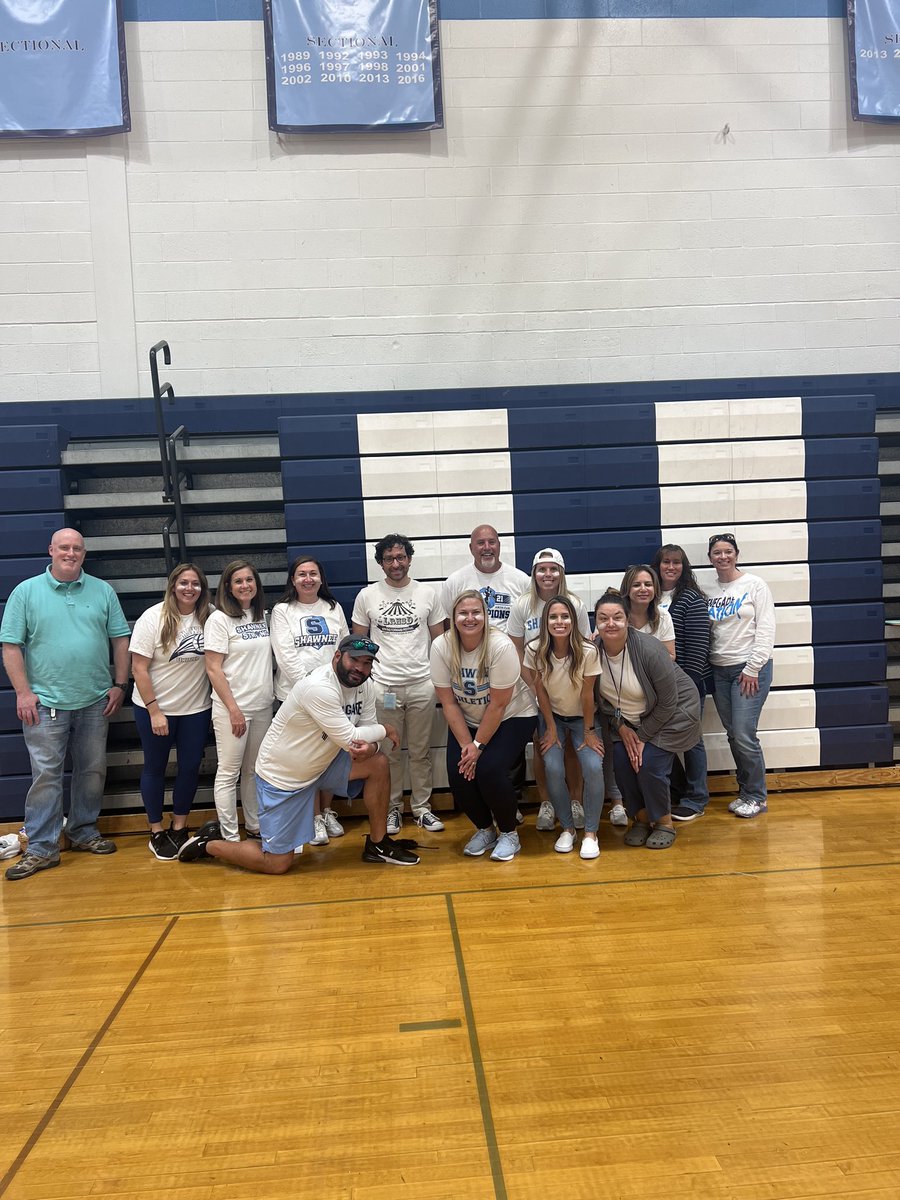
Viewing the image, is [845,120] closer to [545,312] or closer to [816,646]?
[545,312]

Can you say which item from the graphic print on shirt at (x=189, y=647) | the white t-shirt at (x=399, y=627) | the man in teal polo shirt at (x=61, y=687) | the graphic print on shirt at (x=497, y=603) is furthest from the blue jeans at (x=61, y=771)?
the graphic print on shirt at (x=497, y=603)

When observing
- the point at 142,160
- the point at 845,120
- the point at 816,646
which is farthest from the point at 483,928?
the point at 845,120

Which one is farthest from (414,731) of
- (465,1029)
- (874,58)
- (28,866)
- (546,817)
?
(874,58)

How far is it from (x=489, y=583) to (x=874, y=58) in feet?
15.0

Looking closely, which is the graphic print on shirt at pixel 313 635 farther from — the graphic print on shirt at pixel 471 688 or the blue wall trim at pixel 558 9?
the blue wall trim at pixel 558 9

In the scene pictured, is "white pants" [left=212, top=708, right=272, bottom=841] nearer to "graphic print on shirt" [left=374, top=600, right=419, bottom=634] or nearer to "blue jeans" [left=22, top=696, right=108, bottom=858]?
"blue jeans" [left=22, top=696, right=108, bottom=858]

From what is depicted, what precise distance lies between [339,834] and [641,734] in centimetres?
160

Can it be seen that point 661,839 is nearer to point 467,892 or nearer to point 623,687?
point 623,687

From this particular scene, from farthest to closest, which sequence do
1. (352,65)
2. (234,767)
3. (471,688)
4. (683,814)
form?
(352,65), (683,814), (234,767), (471,688)

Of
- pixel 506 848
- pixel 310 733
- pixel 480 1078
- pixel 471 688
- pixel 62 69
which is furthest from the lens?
pixel 62 69

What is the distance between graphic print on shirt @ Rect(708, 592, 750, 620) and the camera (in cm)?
478

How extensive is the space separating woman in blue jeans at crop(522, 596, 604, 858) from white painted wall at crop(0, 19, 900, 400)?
8.26 ft

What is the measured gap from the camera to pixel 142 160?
19.5 feet

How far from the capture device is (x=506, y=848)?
4.15m
